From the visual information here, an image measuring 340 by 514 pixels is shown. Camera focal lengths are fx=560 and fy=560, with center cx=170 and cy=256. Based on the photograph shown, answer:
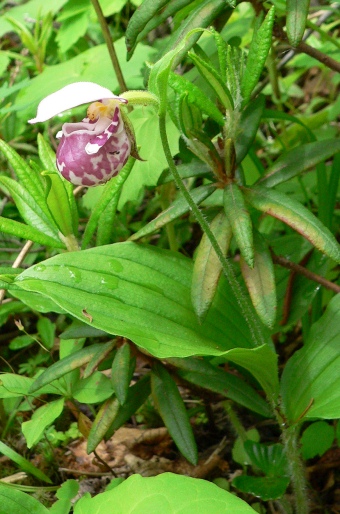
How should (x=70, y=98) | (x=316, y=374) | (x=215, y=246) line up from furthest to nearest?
(x=316, y=374) → (x=215, y=246) → (x=70, y=98)

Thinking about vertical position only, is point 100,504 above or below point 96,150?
below

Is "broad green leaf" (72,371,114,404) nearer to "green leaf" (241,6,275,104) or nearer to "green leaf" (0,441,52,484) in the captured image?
"green leaf" (0,441,52,484)

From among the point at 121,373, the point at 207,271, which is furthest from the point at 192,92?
the point at 121,373

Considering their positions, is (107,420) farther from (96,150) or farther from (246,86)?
(246,86)

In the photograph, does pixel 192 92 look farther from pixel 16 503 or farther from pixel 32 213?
pixel 16 503

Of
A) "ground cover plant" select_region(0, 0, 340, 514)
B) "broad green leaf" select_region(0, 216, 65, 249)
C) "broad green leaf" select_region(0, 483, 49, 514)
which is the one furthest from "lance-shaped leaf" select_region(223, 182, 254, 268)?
"broad green leaf" select_region(0, 483, 49, 514)

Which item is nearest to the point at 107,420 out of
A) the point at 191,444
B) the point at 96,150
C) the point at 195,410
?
the point at 191,444
